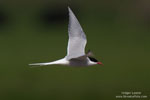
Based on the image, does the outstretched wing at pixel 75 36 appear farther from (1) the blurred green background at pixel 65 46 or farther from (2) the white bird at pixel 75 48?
(1) the blurred green background at pixel 65 46

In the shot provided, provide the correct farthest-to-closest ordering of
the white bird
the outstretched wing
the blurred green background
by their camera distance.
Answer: the blurred green background → the outstretched wing → the white bird

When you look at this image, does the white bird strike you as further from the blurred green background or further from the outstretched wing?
the blurred green background

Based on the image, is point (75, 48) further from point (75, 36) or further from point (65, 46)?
point (65, 46)

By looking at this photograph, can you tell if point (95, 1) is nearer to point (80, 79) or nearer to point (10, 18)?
point (10, 18)

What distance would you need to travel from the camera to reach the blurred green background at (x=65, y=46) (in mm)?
11031

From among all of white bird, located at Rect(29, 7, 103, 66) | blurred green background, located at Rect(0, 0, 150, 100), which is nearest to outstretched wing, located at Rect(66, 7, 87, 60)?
white bird, located at Rect(29, 7, 103, 66)

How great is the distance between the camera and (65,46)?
1479cm

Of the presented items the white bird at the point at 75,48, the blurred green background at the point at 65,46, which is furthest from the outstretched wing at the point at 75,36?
the blurred green background at the point at 65,46

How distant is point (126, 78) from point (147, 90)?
1238 millimetres

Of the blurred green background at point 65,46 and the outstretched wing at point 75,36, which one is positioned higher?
the outstretched wing at point 75,36

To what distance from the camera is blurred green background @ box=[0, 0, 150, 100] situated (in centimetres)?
1103

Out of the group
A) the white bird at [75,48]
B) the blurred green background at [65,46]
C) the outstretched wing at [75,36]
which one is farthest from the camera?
the blurred green background at [65,46]

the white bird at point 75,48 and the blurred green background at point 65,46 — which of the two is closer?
the white bird at point 75,48

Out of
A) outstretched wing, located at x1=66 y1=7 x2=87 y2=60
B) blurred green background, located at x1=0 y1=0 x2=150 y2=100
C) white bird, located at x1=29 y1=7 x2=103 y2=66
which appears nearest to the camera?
white bird, located at x1=29 y1=7 x2=103 y2=66
